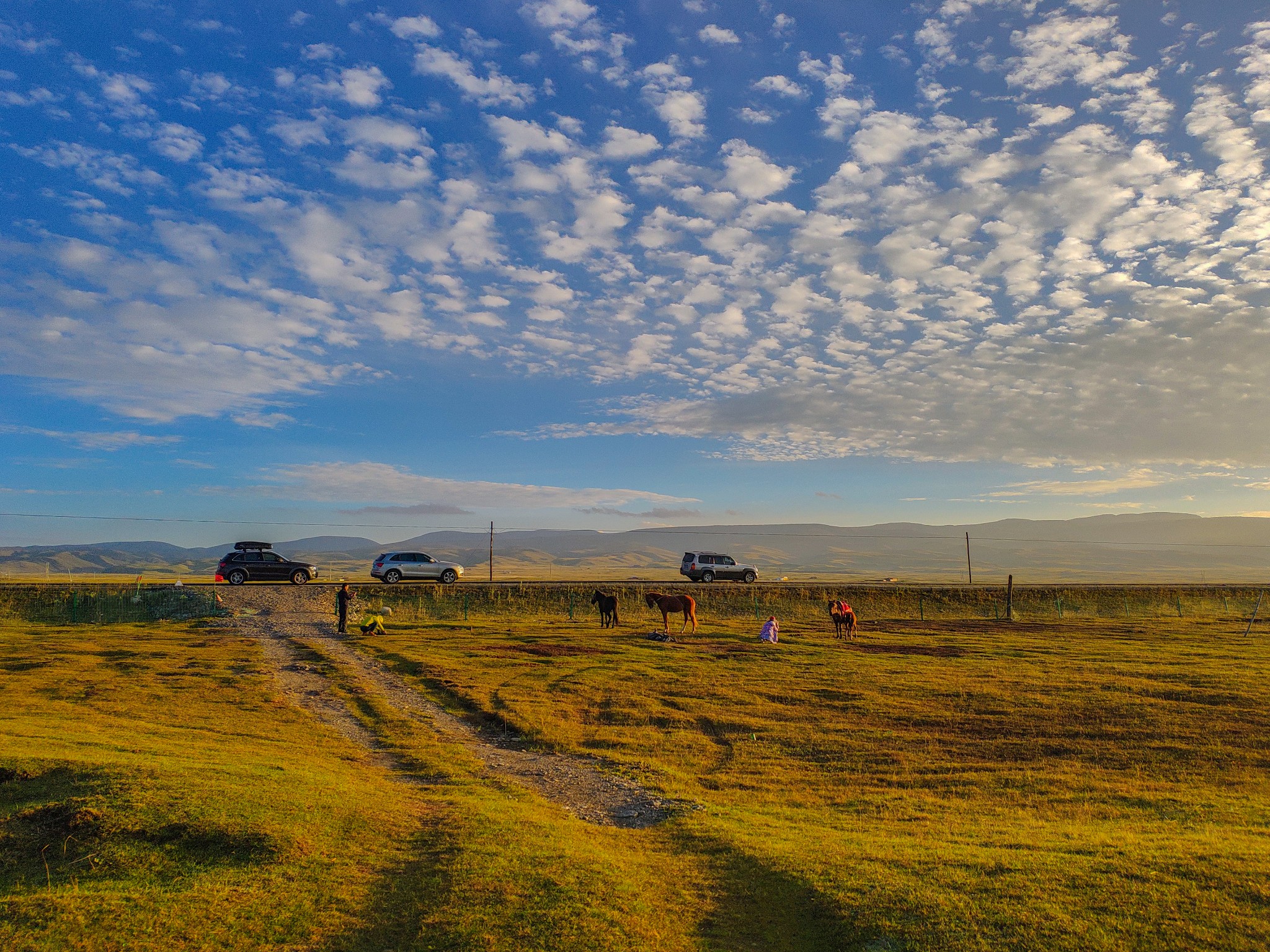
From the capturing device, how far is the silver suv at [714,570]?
59.0 m

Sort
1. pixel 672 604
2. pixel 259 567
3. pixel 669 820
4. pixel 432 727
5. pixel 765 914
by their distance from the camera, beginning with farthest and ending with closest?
pixel 259 567 → pixel 672 604 → pixel 432 727 → pixel 669 820 → pixel 765 914

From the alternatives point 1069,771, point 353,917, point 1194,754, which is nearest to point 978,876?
point 353,917

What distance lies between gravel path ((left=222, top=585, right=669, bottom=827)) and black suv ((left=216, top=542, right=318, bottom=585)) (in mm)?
8333

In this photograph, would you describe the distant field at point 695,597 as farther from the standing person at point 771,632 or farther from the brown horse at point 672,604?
the standing person at point 771,632

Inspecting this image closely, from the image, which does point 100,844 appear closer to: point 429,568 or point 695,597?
point 429,568

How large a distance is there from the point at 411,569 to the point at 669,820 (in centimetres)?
4132

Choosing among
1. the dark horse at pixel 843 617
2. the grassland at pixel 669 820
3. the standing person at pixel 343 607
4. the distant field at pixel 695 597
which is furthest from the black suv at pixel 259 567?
the dark horse at pixel 843 617

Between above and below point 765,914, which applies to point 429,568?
above

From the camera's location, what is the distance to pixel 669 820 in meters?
12.2

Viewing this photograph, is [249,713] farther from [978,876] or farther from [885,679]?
[885,679]

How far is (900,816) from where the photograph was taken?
1260 cm

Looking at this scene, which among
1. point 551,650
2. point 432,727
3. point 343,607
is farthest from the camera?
point 343,607

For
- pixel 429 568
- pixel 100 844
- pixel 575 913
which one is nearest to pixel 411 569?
pixel 429 568

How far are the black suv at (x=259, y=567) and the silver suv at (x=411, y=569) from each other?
431 cm
